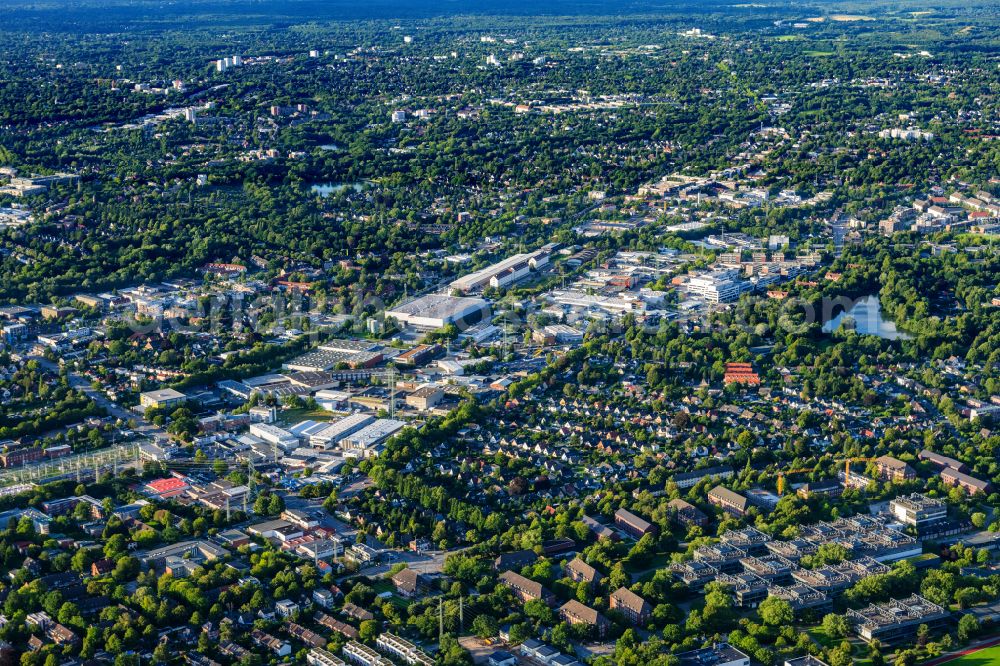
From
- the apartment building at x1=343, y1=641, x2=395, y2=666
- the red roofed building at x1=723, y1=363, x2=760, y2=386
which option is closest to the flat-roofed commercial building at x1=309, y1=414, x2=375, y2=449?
the red roofed building at x1=723, y1=363, x2=760, y2=386

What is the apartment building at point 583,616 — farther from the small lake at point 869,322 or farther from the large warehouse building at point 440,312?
the small lake at point 869,322

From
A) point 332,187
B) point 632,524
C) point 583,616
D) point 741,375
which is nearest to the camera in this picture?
point 583,616

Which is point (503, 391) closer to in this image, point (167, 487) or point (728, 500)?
point (728, 500)

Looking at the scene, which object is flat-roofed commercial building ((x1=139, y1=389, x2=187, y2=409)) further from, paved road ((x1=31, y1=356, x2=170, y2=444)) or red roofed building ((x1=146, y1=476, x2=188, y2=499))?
red roofed building ((x1=146, y1=476, x2=188, y2=499))

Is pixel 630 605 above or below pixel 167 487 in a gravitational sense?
below

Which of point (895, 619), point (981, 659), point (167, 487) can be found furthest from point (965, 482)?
point (167, 487)

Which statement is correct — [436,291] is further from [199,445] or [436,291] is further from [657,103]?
[657,103]
